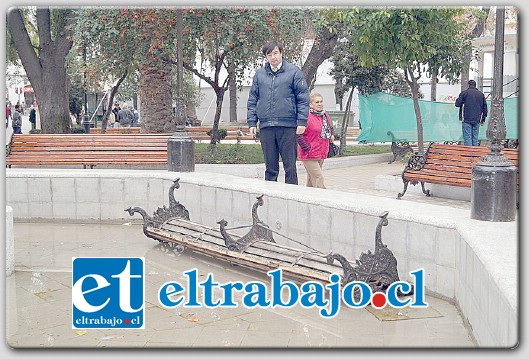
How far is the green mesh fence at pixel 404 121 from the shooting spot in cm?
1684

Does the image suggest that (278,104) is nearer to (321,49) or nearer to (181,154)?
(181,154)

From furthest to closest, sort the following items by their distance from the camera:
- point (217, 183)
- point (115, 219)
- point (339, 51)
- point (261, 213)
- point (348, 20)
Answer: point (339, 51) < point (348, 20) < point (115, 219) < point (217, 183) < point (261, 213)

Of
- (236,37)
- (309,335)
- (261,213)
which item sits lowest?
(309,335)

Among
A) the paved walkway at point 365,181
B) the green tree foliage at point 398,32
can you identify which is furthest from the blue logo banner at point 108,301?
the green tree foliage at point 398,32

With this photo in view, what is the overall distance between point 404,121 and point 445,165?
7785 millimetres

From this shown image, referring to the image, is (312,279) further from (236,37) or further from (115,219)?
(236,37)

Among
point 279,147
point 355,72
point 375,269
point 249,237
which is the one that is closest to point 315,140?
point 279,147

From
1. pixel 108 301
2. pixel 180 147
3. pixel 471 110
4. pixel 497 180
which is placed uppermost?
pixel 471 110

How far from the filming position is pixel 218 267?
663 centimetres

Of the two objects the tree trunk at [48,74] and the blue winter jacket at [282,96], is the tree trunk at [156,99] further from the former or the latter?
the blue winter jacket at [282,96]

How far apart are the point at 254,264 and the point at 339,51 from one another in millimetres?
11708

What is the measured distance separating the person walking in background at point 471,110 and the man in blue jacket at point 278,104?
6360 millimetres

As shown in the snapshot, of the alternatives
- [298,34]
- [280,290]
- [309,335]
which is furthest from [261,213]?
[298,34]

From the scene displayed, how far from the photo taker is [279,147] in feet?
26.3
